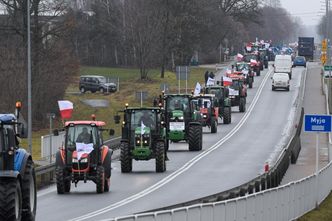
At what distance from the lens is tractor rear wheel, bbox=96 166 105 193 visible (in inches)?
1277

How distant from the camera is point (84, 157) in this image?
3275cm

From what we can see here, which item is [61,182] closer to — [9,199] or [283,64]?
[9,199]

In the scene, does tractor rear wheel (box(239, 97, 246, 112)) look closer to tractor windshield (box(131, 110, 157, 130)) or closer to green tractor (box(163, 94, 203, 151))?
green tractor (box(163, 94, 203, 151))

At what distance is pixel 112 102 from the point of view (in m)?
80.1

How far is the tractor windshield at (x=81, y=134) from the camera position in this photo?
3284 centimetres

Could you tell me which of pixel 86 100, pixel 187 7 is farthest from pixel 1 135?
pixel 187 7

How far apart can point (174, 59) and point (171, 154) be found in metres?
61.9

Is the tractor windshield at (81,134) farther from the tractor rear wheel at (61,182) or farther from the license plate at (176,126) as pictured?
the license plate at (176,126)

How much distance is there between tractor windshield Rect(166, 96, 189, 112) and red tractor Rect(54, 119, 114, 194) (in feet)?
57.8

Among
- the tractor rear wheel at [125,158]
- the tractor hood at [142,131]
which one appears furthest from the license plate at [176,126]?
the tractor hood at [142,131]

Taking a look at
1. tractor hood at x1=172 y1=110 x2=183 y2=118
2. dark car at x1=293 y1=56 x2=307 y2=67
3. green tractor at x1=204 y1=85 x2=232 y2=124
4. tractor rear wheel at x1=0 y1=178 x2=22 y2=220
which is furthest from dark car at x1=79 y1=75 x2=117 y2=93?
tractor rear wheel at x1=0 y1=178 x2=22 y2=220

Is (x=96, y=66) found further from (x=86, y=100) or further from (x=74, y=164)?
(x=74, y=164)

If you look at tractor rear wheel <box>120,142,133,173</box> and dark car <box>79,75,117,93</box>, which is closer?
tractor rear wheel <box>120,142,133,173</box>

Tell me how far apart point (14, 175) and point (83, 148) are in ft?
46.0
